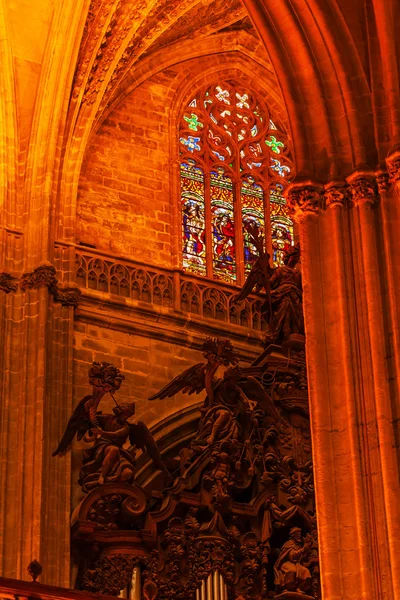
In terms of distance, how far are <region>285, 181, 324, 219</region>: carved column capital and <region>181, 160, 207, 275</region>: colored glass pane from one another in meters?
9.01

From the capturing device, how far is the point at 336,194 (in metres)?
13.9

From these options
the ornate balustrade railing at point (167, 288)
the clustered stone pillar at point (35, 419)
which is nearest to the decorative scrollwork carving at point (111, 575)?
the clustered stone pillar at point (35, 419)

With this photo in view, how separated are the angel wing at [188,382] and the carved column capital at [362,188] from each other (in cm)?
581

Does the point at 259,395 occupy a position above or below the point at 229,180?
below

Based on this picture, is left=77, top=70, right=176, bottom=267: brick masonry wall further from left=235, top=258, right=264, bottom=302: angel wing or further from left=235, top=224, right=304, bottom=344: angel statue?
left=235, top=258, right=264, bottom=302: angel wing

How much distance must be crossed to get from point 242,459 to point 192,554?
1.35m

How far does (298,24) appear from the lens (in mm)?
14648

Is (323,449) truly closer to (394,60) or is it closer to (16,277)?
(394,60)

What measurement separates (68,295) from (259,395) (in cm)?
330

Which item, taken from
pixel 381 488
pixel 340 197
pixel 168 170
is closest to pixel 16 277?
pixel 168 170

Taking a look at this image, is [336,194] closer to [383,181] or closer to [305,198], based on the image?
[305,198]

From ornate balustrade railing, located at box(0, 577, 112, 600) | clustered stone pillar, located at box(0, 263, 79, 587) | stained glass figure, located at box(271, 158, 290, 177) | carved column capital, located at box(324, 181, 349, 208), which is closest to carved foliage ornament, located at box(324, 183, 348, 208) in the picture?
carved column capital, located at box(324, 181, 349, 208)

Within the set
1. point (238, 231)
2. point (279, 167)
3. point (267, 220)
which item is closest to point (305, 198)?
point (238, 231)

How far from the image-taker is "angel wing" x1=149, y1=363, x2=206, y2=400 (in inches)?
763
